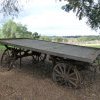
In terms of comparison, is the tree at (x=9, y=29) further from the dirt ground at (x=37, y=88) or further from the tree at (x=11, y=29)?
the dirt ground at (x=37, y=88)

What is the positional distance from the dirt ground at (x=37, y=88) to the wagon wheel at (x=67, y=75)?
184mm

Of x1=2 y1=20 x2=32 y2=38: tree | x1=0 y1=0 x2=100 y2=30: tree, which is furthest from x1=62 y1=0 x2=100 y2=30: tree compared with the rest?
x1=2 y1=20 x2=32 y2=38: tree

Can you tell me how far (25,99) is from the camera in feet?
21.6

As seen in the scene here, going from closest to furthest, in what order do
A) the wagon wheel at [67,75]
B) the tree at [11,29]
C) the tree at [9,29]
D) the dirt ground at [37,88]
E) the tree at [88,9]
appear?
the dirt ground at [37,88] → the wagon wheel at [67,75] → the tree at [88,9] → the tree at [11,29] → the tree at [9,29]

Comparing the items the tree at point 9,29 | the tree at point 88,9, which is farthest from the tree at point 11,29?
the tree at point 88,9

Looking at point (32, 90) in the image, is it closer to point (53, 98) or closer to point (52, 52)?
point (53, 98)

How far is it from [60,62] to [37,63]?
10.2 ft

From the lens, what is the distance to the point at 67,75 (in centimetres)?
772

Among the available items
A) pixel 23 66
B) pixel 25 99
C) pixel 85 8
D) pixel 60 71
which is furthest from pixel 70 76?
pixel 85 8

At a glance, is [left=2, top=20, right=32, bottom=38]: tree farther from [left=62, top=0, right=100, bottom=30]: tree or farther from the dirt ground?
the dirt ground

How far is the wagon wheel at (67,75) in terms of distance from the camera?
24.8ft

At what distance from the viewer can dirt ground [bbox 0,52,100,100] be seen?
6.92 meters

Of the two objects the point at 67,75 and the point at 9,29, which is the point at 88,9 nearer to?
the point at 67,75

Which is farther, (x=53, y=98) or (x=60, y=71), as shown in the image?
(x=60, y=71)
